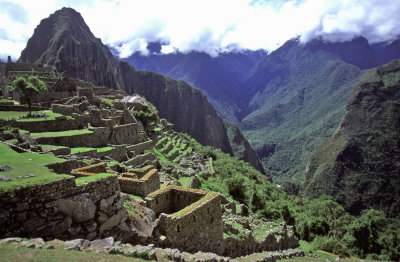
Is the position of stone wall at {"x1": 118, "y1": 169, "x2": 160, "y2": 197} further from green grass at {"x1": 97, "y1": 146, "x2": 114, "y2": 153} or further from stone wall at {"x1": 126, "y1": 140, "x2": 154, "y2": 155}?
stone wall at {"x1": 126, "y1": 140, "x2": 154, "y2": 155}

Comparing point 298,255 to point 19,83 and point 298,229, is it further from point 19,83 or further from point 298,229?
point 19,83

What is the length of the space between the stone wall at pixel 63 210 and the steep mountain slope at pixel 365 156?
128827mm

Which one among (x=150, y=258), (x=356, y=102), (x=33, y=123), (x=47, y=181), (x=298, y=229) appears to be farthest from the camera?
(x=356, y=102)

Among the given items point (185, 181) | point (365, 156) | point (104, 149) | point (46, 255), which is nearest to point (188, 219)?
point (46, 255)

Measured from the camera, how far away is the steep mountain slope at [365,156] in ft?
388

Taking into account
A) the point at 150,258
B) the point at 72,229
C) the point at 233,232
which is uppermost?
the point at 72,229

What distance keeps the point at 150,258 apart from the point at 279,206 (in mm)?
31198

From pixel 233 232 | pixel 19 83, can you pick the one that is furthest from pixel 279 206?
pixel 19 83

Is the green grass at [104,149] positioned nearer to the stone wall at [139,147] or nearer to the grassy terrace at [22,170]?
the stone wall at [139,147]

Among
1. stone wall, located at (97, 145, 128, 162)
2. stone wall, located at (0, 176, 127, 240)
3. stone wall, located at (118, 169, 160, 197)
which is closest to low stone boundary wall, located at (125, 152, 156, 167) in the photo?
stone wall, located at (97, 145, 128, 162)

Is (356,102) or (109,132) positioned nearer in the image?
(109,132)

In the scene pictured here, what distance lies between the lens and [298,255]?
62.4 feet

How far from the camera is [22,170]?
8.69m

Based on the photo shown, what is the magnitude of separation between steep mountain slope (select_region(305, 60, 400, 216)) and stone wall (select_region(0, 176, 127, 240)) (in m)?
129
